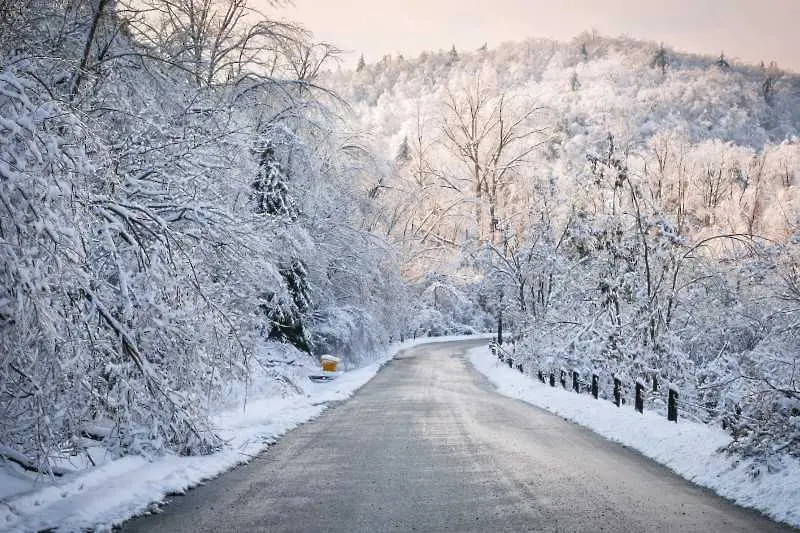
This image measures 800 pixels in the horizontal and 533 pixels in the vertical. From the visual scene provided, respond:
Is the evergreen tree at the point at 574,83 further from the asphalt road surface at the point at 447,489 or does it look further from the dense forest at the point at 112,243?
the asphalt road surface at the point at 447,489

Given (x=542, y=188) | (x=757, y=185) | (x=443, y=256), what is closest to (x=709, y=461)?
(x=542, y=188)

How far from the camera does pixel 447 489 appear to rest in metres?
7.50

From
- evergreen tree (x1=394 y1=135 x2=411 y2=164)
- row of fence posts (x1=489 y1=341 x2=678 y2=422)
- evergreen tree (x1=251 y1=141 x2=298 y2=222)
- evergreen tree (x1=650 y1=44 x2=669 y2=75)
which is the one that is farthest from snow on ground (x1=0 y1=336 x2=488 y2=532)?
evergreen tree (x1=650 y1=44 x2=669 y2=75)

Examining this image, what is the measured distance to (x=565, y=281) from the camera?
23.5 meters

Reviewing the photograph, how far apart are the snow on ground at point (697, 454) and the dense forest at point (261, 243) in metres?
0.43

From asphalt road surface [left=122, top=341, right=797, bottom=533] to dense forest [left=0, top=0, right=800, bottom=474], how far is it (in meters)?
1.29

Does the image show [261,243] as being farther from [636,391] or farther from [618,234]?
[618,234]

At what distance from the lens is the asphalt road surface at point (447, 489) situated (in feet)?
20.1

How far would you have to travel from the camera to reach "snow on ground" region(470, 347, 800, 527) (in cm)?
711

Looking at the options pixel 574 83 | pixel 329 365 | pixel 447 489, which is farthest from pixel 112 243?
pixel 574 83

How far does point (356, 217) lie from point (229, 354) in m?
23.6

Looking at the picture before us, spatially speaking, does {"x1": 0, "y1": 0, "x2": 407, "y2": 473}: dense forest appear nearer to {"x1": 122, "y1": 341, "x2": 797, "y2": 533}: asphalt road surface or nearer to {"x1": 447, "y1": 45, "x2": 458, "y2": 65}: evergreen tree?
{"x1": 122, "y1": 341, "x2": 797, "y2": 533}: asphalt road surface

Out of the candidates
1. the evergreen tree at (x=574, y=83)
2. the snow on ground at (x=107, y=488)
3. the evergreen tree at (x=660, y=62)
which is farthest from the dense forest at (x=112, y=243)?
the evergreen tree at (x=660, y=62)

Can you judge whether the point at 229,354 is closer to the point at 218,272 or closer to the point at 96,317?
the point at 218,272
